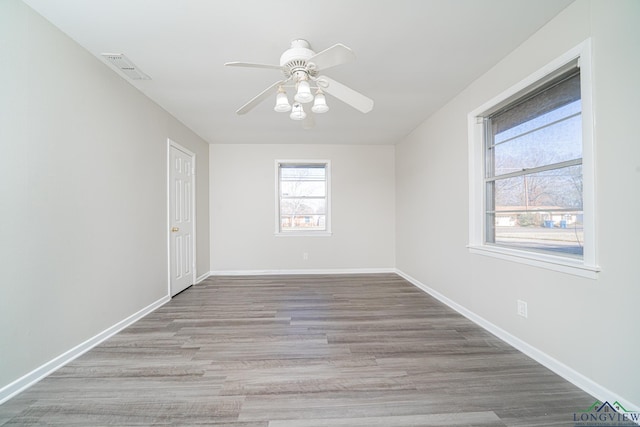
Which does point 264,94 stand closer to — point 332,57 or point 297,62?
point 297,62

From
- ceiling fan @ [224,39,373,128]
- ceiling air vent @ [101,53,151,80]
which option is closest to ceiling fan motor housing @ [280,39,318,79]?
ceiling fan @ [224,39,373,128]

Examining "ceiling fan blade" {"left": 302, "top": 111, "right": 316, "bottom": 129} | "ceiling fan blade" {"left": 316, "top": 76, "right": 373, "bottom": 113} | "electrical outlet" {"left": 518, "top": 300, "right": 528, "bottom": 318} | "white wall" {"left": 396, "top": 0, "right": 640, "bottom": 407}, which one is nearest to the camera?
"white wall" {"left": 396, "top": 0, "right": 640, "bottom": 407}

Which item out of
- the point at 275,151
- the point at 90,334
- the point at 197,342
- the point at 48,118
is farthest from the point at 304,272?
the point at 48,118

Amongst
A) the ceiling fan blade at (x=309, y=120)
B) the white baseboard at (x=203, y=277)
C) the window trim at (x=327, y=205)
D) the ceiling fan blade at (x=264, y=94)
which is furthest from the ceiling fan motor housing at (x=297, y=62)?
the white baseboard at (x=203, y=277)

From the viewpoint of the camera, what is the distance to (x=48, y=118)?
1.76 metres

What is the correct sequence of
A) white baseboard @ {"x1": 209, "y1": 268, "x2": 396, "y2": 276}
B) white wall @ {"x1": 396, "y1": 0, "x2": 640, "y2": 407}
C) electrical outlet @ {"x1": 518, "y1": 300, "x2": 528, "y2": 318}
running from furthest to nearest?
white baseboard @ {"x1": 209, "y1": 268, "x2": 396, "y2": 276} < electrical outlet @ {"x1": 518, "y1": 300, "x2": 528, "y2": 318} < white wall @ {"x1": 396, "y1": 0, "x2": 640, "y2": 407}

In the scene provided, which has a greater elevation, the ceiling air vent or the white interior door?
the ceiling air vent

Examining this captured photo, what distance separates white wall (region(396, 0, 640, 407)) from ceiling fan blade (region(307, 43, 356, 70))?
1.42 metres

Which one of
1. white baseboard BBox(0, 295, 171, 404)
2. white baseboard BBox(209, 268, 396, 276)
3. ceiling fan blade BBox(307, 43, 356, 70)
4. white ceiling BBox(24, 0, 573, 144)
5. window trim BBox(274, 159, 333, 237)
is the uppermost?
white ceiling BBox(24, 0, 573, 144)

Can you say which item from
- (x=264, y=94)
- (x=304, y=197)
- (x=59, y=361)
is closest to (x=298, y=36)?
(x=264, y=94)

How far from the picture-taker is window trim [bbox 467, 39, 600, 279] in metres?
1.54

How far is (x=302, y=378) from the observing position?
5.70 feet

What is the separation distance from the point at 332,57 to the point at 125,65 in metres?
1.93

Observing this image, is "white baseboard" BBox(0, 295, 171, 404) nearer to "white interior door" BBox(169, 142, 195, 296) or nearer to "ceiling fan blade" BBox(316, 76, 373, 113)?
"white interior door" BBox(169, 142, 195, 296)
